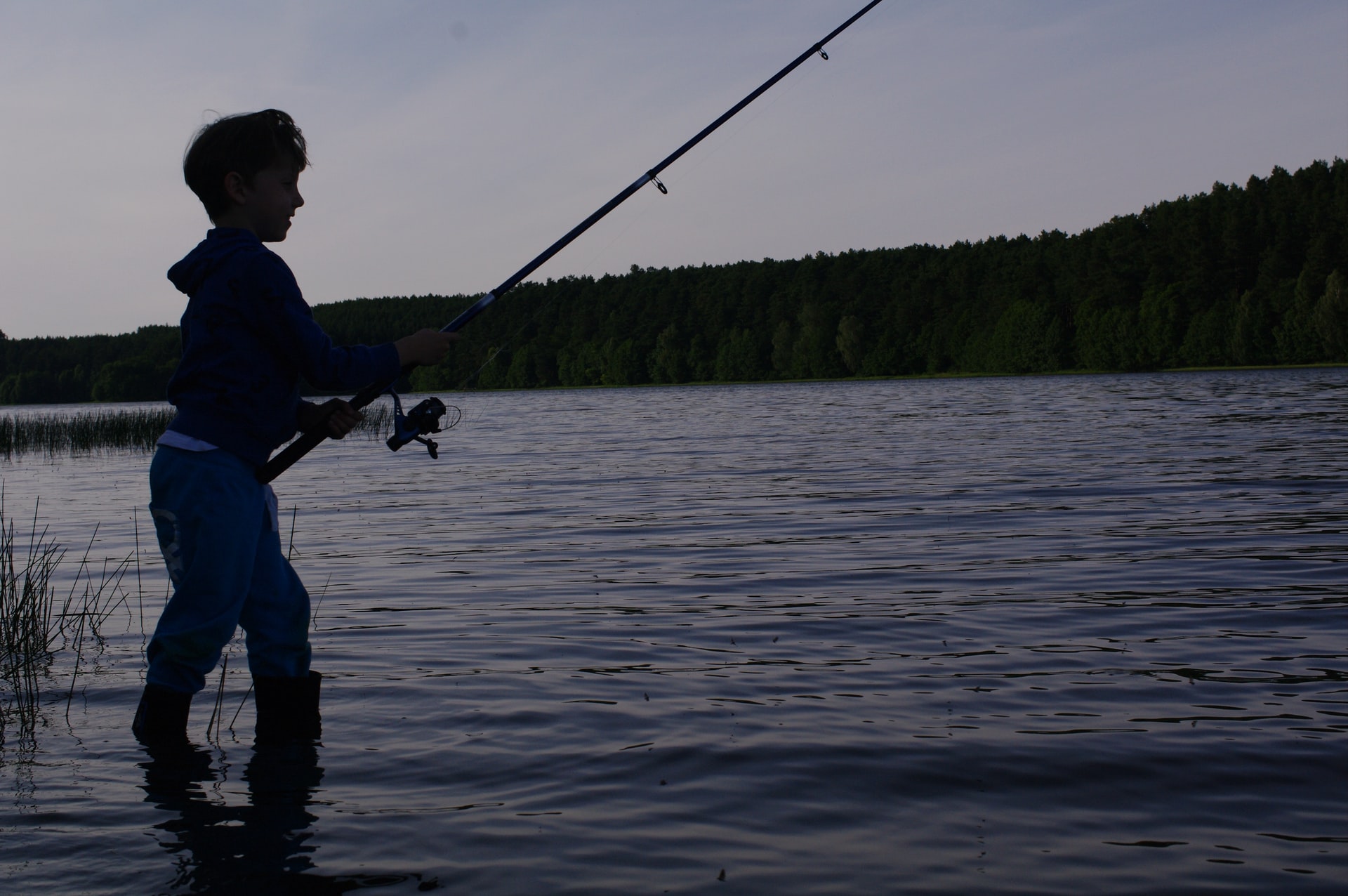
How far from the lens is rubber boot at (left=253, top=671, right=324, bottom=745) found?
4.00 metres

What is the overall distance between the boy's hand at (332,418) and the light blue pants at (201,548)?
27cm

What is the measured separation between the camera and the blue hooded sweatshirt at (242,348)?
140 inches

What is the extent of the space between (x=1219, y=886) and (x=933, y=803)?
33.0 inches

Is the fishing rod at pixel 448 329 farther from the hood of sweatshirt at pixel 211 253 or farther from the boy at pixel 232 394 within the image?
the hood of sweatshirt at pixel 211 253

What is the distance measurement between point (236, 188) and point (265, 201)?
93 mm

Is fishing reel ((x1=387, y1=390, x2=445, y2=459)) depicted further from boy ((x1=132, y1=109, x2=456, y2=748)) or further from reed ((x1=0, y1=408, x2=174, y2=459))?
reed ((x1=0, y1=408, x2=174, y2=459))

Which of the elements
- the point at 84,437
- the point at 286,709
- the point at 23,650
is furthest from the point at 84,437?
the point at 286,709

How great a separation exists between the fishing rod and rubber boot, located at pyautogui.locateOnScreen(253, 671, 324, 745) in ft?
2.33

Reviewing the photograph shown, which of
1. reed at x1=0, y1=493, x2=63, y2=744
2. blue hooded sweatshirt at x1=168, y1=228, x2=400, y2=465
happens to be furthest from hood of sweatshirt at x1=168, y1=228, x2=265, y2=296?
reed at x1=0, y1=493, x2=63, y2=744

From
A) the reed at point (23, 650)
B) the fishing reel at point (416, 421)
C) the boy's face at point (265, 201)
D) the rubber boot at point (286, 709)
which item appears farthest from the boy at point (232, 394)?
the reed at point (23, 650)

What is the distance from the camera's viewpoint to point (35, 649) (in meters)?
5.85

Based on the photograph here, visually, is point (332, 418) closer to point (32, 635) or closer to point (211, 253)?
point (211, 253)

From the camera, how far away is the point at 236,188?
12.0 ft

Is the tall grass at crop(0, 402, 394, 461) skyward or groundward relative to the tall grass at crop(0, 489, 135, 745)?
skyward
